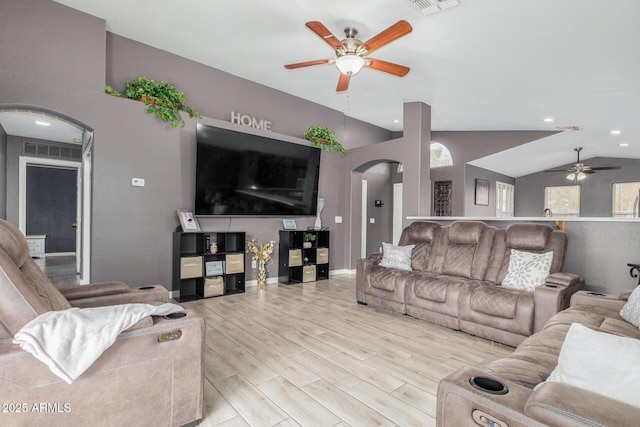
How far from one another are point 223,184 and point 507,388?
169 inches

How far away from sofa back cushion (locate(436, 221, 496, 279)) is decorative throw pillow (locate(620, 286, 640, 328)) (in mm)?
1458

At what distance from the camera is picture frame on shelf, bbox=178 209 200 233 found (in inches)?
168

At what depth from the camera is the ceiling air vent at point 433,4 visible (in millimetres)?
2842

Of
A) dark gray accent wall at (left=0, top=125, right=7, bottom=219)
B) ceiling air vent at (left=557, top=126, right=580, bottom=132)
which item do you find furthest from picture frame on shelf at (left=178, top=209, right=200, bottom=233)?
ceiling air vent at (left=557, top=126, right=580, bottom=132)

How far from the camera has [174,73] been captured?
4605 mm

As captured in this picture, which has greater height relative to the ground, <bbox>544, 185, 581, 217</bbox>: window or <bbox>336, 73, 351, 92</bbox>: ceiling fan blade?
<bbox>336, 73, 351, 92</bbox>: ceiling fan blade

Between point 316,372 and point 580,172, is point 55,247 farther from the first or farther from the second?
point 580,172

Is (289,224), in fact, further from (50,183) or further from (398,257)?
(50,183)

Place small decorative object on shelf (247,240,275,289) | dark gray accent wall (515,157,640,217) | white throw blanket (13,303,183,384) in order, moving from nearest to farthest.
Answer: white throw blanket (13,303,183,384) < small decorative object on shelf (247,240,275,289) < dark gray accent wall (515,157,640,217)

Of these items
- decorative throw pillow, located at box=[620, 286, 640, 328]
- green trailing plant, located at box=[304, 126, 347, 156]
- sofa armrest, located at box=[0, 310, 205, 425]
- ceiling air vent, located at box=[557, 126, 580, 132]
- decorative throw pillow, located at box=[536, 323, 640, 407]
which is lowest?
sofa armrest, located at box=[0, 310, 205, 425]

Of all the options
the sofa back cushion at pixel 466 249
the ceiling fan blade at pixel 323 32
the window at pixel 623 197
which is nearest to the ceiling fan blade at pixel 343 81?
the ceiling fan blade at pixel 323 32

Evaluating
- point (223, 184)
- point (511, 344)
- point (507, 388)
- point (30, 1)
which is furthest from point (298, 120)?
point (507, 388)

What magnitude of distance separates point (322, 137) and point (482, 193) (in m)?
4.60

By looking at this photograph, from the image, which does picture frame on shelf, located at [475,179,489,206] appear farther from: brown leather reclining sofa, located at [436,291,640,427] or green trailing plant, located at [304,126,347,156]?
brown leather reclining sofa, located at [436,291,640,427]
